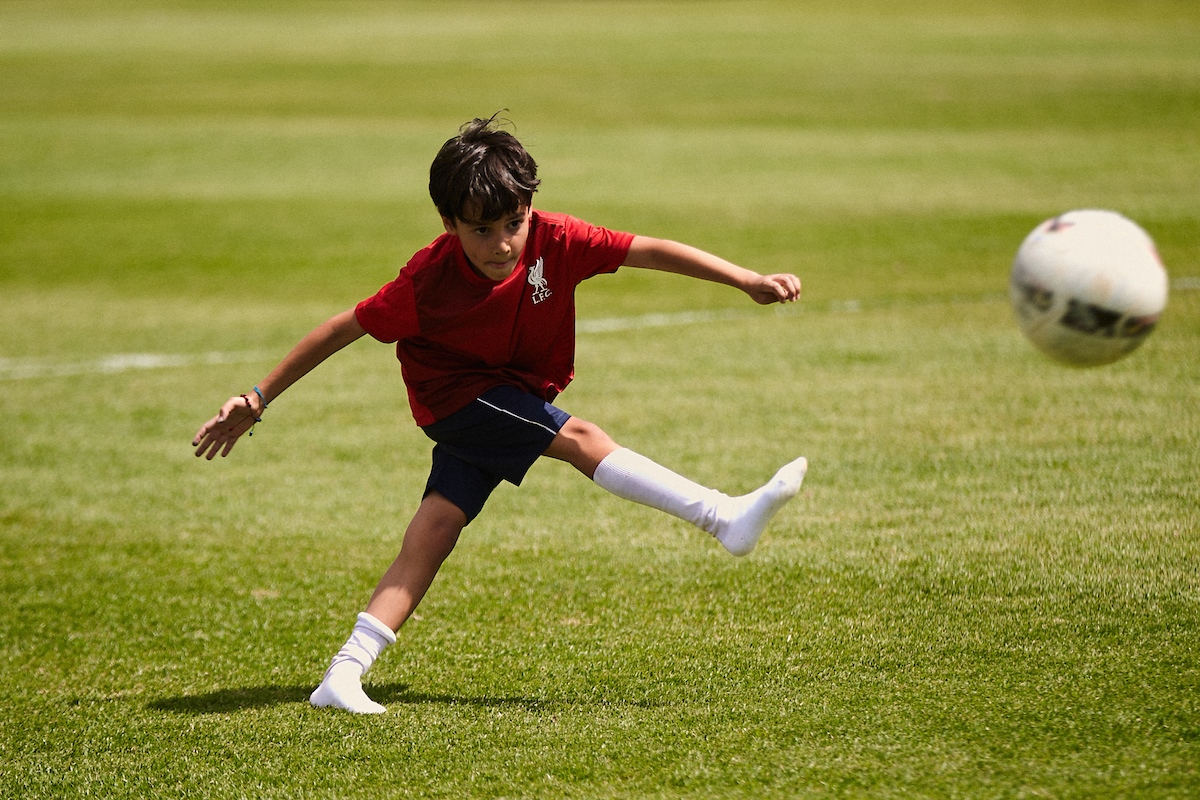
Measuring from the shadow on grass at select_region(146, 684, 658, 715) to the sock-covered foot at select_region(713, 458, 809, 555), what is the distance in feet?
1.93

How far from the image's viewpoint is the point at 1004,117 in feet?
69.3

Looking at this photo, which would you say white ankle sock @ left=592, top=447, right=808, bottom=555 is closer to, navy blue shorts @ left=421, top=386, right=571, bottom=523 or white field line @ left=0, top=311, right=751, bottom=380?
navy blue shorts @ left=421, top=386, right=571, bottom=523

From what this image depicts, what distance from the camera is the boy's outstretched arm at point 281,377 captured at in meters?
4.05

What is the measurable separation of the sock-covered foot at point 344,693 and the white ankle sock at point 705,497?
991mm

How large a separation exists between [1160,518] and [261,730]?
11.9ft

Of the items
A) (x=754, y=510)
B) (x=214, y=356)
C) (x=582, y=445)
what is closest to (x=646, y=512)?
(x=582, y=445)

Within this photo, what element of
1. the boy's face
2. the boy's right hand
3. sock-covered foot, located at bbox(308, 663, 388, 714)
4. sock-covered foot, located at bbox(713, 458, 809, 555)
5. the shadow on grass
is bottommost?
the shadow on grass

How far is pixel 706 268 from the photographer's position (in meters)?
4.18

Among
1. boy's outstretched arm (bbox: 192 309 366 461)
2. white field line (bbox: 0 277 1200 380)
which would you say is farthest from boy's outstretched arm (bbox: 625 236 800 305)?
white field line (bbox: 0 277 1200 380)

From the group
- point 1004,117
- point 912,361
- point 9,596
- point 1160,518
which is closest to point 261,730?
point 9,596

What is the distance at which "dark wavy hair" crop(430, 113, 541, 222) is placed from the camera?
3883 millimetres

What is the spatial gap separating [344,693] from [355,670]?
0.09 m

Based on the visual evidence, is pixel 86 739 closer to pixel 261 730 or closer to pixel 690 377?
pixel 261 730

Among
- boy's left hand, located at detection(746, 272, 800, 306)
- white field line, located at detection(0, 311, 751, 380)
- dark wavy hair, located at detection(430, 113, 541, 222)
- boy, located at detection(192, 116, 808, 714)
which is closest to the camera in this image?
dark wavy hair, located at detection(430, 113, 541, 222)
